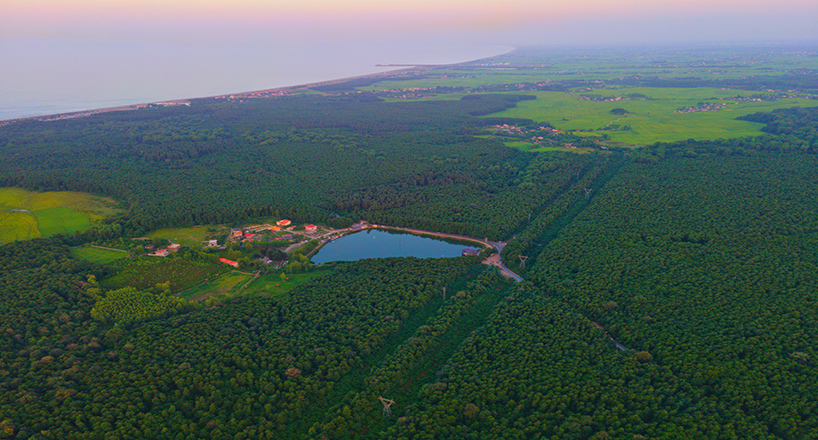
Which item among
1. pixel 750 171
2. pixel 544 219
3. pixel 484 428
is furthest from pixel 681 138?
pixel 484 428

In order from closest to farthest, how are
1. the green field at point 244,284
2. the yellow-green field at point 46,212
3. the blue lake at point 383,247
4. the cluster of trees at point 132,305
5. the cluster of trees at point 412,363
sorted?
1. the cluster of trees at point 412,363
2. the cluster of trees at point 132,305
3. the green field at point 244,284
4. the blue lake at point 383,247
5. the yellow-green field at point 46,212

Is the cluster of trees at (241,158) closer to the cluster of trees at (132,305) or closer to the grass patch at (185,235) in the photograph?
the grass patch at (185,235)

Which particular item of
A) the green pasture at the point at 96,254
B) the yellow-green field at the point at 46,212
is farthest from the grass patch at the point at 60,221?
the green pasture at the point at 96,254

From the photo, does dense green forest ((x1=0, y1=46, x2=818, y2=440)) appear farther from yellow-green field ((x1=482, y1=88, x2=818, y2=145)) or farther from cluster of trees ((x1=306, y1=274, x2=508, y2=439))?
yellow-green field ((x1=482, y1=88, x2=818, y2=145))

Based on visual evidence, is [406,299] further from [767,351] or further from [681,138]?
[681,138]

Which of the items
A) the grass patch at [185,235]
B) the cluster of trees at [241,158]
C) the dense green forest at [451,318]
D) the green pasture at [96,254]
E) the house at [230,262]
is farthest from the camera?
the cluster of trees at [241,158]

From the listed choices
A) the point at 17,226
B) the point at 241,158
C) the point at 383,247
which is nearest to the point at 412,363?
the point at 383,247
